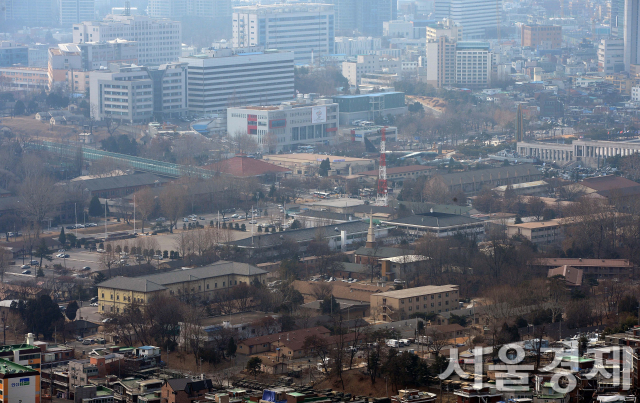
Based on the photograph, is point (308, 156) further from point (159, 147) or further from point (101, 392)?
point (101, 392)

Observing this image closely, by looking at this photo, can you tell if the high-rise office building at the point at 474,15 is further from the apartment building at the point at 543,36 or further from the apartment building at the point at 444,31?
the apartment building at the point at 444,31

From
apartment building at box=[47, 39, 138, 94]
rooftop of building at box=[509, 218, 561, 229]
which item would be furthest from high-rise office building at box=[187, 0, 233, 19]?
rooftop of building at box=[509, 218, 561, 229]

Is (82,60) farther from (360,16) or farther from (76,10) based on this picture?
(76,10)

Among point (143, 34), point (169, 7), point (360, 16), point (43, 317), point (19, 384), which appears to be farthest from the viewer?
point (169, 7)

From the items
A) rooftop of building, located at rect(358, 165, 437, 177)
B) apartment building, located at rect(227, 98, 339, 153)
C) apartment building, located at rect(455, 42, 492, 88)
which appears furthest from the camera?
apartment building, located at rect(455, 42, 492, 88)

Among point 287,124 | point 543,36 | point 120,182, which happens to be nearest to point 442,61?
point 287,124

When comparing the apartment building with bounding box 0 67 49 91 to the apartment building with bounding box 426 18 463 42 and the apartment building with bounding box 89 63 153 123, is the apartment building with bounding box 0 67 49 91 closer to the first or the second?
the apartment building with bounding box 89 63 153 123
